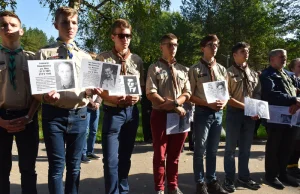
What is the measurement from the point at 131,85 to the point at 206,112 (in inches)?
49.0

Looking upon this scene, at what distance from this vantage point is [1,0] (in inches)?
362

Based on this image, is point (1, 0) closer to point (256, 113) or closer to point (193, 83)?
point (193, 83)

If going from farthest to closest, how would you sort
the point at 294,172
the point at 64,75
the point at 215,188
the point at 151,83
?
the point at 294,172 → the point at 215,188 → the point at 151,83 → the point at 64,75

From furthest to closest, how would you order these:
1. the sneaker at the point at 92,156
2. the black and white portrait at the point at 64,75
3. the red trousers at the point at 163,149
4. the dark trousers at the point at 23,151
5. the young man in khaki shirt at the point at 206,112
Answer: the sneaker at the point at 92,156
the young man in khaki shirt at the point at 206,112
the red trousers at the point at 163,149
the dark trousers at the point at 23,151
the black and white portrait at the point at 64,75

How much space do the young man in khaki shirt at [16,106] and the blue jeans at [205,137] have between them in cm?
222

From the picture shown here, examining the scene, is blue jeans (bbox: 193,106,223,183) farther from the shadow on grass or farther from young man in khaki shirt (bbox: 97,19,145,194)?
young man in khaki shirt (bbox: 97,19,145,194)

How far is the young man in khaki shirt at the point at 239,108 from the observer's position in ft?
15.4

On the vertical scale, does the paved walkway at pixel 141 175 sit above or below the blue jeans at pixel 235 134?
below

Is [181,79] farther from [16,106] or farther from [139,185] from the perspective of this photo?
[16,106]

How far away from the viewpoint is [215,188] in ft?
14.8

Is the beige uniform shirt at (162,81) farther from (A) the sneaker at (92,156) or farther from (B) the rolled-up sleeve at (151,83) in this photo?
(A) the sneaker at (92,156)

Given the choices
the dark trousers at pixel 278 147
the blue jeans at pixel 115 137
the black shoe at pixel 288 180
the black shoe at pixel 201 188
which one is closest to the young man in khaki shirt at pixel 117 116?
the blue jeans at pixel 115 137

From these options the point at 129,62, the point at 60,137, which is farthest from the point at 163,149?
the point at 60,137

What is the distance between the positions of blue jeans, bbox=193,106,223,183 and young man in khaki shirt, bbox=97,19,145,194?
97 cm
